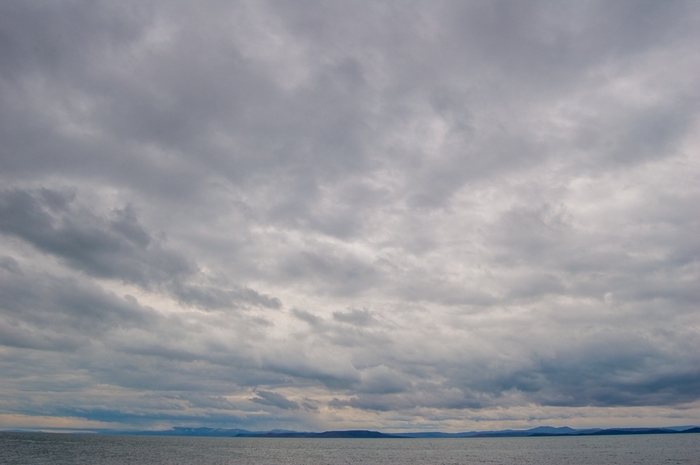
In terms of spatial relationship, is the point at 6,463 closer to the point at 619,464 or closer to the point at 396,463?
the point at 396,463

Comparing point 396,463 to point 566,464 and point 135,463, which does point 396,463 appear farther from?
point 135,463

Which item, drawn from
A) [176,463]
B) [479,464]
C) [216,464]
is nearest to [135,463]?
[176,463]

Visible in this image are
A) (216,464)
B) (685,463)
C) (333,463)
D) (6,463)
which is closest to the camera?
(6,463)

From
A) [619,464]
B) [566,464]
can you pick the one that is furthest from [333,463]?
[619,464]

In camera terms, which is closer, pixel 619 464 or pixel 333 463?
pixel 619 464

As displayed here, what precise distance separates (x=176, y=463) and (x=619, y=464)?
14140 centimetres

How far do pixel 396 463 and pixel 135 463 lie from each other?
282 ft

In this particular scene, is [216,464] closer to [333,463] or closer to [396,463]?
[333,463]

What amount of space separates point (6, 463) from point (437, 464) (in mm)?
129428

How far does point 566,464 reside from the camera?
534 feet

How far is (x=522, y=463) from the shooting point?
552 feet

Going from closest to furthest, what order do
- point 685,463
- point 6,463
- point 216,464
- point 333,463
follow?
point 6,463 → point 685,463 → point 216,464 → point 333,463

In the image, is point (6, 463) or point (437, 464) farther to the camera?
point (437, 464)

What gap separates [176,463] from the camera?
162 metres
